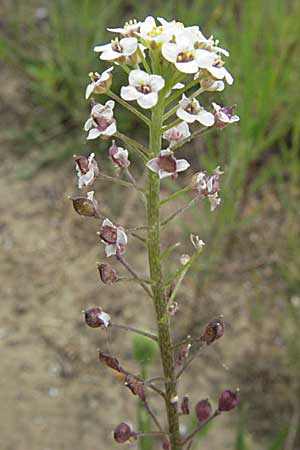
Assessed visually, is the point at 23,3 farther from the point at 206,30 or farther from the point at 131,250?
the point at 131,250

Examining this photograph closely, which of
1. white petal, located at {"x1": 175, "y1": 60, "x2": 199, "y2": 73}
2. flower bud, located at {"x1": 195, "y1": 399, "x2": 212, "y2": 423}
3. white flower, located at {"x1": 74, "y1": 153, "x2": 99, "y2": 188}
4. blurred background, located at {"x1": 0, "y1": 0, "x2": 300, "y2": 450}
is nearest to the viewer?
white petal, located at {"x1": 175, "y1": 60, "x2": 199, "y2": 73}

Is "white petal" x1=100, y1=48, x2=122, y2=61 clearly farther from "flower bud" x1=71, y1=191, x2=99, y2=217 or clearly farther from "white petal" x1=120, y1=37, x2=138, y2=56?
"flower bud" x1=71, y1=191, x2=99, y2=217

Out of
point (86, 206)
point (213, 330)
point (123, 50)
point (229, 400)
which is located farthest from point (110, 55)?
point (229, 400)

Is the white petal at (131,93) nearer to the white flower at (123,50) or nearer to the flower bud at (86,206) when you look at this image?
the white flower at (123,50)

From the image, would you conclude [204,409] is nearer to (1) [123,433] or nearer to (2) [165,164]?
(1) [123,433]

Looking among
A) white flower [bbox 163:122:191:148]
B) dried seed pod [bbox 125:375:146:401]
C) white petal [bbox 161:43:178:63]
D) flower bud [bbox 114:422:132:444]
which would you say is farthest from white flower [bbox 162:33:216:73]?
flower bud [bbox 114:422:132:444]

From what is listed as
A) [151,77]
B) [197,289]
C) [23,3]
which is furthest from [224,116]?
[23,3]
